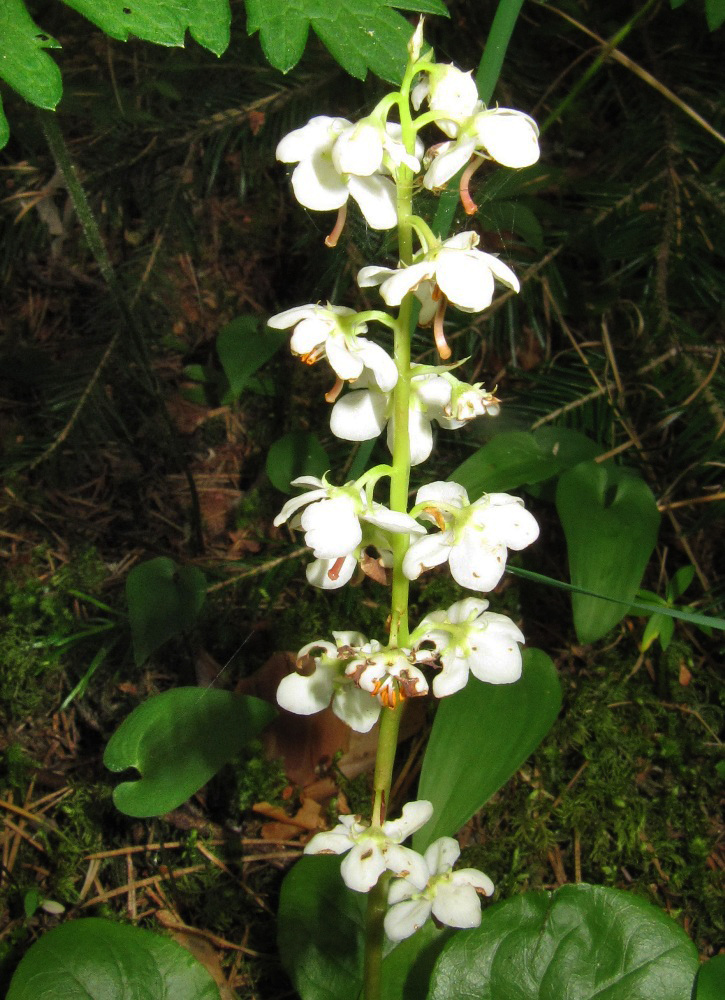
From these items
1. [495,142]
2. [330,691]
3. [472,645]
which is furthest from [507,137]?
[330,691]

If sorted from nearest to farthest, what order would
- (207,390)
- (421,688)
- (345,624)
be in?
(421,688), (345,624), (207,390)

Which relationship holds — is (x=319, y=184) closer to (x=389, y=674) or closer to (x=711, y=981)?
(x=389, y=674)

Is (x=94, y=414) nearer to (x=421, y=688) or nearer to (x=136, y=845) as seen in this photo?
(x=136, y=845)

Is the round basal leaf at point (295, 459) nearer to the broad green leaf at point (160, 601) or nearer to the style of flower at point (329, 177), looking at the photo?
the broad green leaf at point (160, 601)

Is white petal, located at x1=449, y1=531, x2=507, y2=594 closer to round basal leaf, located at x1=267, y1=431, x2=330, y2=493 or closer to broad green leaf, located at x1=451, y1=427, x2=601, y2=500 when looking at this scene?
broad green leaf, located at x1=451, y1=427, x2=601, y2=500

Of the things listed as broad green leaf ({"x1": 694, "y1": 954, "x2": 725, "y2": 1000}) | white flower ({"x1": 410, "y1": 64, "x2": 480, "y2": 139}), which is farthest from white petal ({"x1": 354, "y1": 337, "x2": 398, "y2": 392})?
broad green leaf ({"x1": 694, "y1": 954, "x2": 725, "y2": 1000})

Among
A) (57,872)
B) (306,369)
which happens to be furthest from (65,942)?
(306,369)
